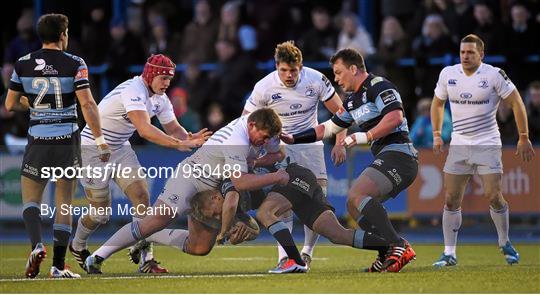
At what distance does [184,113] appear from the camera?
19969 mm

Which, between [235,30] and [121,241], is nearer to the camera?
[121,241]

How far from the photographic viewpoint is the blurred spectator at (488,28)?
19.0m

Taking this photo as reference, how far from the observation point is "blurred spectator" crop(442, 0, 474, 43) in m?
19.2

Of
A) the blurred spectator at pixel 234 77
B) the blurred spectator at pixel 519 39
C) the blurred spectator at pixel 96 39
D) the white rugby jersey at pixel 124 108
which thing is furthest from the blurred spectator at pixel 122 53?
the white rugby jersey at pixel 124 108

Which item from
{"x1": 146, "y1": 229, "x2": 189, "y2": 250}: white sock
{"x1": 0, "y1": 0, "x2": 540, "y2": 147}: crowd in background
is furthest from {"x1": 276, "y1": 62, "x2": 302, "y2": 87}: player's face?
{"x1": 0, "y1": 0, "x2": 540, "y2": 147}: crowd in background

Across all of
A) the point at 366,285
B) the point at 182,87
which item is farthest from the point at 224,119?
the point at 366,285

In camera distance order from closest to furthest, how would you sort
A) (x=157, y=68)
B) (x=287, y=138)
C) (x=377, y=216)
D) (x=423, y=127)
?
1. (x=377, y=216)
2. (x=287, y=138)
3. (x=157, y=68)
4. (x=423, y=127)

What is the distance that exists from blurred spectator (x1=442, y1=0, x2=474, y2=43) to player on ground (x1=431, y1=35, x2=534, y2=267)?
18.6ft

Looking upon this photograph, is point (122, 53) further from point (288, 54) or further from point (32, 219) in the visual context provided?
point (32, 219)

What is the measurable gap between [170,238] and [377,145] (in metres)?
2.25

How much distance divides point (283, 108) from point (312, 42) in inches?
291

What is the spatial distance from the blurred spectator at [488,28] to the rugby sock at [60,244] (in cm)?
941

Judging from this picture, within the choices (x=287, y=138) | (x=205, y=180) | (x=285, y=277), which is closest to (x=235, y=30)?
(x=287, y=138)

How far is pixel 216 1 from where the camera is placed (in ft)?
73.6
